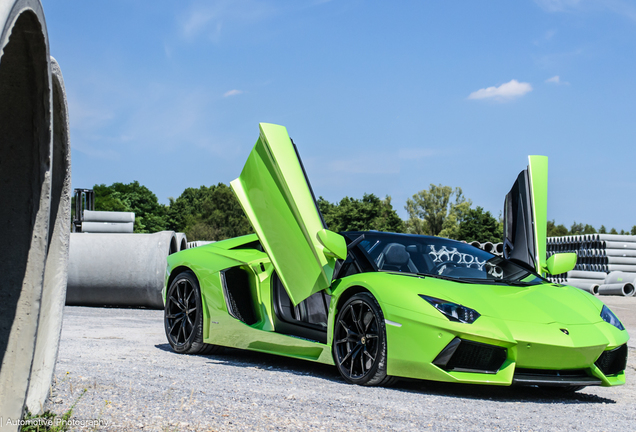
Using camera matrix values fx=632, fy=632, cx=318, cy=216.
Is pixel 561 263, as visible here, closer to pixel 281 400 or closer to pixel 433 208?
pixel 281 400

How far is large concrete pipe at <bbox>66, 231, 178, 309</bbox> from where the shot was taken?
12156 millimetres

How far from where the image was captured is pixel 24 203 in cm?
293

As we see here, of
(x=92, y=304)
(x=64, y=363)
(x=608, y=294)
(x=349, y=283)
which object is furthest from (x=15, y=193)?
(x=608, y=294)

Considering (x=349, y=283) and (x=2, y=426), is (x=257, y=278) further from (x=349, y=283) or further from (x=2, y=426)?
(x=2, y=426)

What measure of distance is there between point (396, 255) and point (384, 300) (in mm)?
894

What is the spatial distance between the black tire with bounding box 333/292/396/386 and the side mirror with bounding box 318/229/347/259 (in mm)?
353

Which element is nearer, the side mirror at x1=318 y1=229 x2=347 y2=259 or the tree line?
the side mirror at x1=318 y1=229 x2=347 y2=259

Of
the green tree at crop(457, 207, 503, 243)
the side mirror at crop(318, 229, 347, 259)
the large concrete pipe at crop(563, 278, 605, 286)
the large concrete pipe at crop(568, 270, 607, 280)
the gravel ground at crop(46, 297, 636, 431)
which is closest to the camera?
the gravel ground at crop(46, 297, 636, 431)

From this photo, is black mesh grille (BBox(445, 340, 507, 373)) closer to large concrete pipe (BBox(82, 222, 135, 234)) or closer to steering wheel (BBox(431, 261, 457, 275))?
steering wheel (BBox(431, 261, 457, 275))

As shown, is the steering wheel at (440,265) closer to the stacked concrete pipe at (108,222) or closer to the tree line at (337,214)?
the stacked concrete pipe at (108,222)

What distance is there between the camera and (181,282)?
6.72 metres

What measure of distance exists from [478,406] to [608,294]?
72.8ft

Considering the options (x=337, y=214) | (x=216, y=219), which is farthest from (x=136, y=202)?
(x=337, y=214)

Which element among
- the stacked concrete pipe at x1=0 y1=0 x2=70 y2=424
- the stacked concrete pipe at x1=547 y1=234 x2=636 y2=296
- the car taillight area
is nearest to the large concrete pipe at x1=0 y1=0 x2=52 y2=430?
the stacked concrete pipe at x1=0 y1=0 x2=70 y2=424
